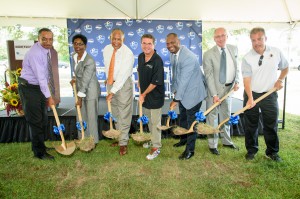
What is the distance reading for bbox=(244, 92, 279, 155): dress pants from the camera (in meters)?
3.07

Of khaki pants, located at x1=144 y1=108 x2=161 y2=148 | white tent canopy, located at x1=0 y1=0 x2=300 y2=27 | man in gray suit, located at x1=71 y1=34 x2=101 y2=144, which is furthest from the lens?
white tent canopy, located at x1=0 y1=0 x2=300 y2=27

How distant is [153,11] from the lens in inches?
256

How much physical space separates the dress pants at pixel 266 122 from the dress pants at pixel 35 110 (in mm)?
2828

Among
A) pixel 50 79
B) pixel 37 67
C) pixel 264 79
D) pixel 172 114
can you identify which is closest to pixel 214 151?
pixel 172 114

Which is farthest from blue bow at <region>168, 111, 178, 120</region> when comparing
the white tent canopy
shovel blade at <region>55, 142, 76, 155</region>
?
the white tent canopy

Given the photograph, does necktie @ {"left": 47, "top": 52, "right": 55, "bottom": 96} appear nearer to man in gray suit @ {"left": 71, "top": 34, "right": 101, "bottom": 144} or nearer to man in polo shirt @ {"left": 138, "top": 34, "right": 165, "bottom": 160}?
man in gray suit @ {"left": 71, "top": 34, "right": 101, "bottom": 144}

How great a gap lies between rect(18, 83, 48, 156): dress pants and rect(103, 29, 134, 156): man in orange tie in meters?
0.95

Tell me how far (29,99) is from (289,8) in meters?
6.25

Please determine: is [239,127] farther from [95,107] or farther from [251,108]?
[95,107]

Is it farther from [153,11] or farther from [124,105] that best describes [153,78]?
[153,11]

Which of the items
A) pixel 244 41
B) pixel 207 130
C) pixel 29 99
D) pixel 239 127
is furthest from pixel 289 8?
pixel 244 41

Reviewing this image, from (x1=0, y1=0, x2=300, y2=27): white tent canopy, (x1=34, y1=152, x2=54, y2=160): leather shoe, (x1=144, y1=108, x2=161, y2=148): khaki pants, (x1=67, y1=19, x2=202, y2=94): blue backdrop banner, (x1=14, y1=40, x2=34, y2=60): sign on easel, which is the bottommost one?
(x1=34, y1=152, x2=54, y2=160): leather shoe

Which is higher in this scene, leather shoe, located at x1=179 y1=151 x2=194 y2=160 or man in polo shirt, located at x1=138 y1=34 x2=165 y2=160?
man in polo shirt, located at x1=138 y1=34 x2=165 y2=160

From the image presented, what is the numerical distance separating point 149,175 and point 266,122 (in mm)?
1677
